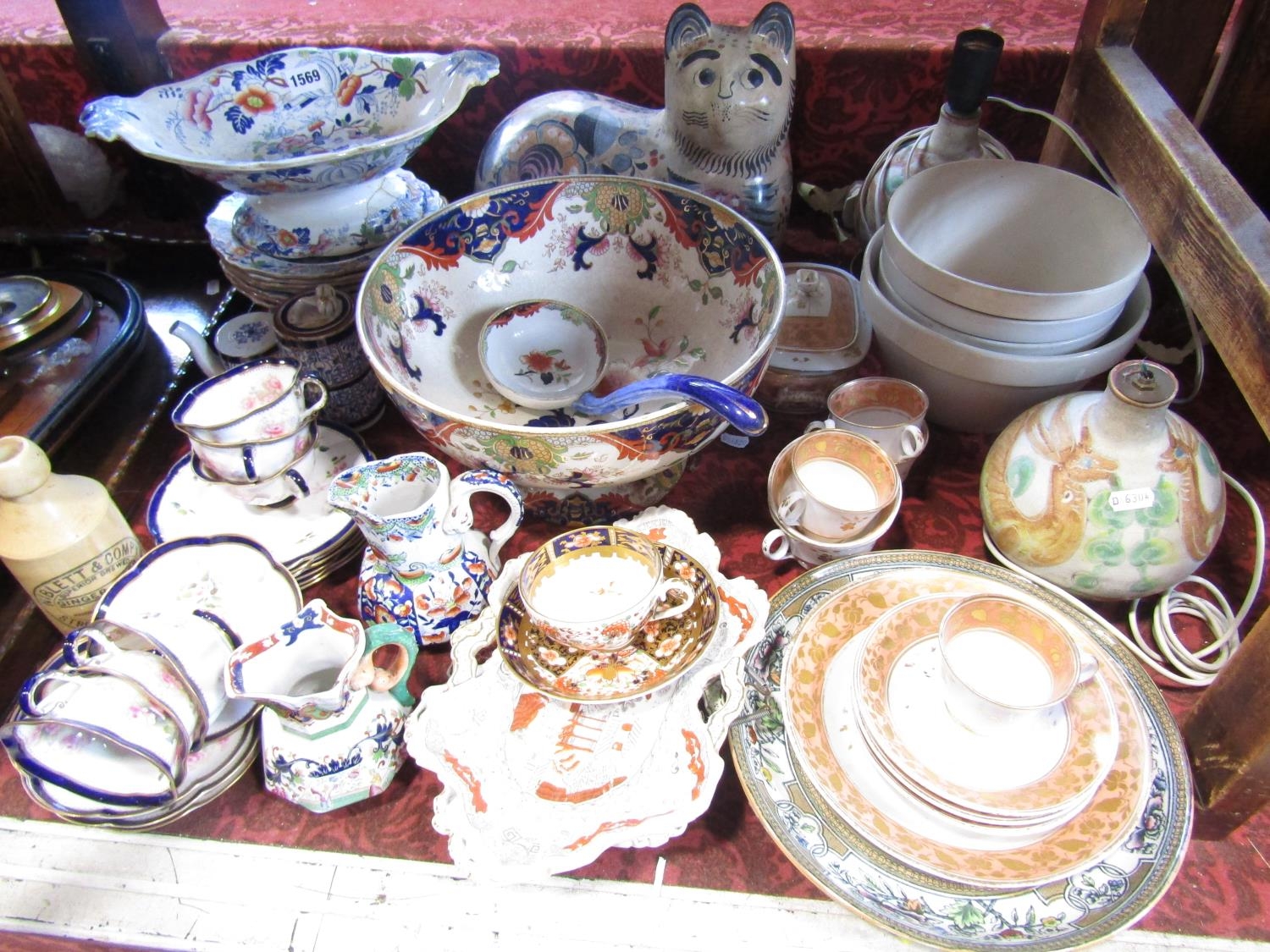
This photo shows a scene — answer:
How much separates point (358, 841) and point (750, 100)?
31.0 inches

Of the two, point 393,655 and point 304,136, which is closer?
point 393,655

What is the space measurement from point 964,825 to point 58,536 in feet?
2.38

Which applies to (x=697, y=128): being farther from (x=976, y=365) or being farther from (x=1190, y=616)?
(x=1190, y=616)

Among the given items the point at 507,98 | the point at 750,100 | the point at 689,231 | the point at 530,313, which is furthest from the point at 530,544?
the point at 507,98

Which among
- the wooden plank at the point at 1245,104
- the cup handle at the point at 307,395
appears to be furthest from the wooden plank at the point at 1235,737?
the cup handle at the point at 307,395

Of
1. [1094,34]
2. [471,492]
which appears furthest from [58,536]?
[1094,34]

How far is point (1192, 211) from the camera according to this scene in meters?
0.66

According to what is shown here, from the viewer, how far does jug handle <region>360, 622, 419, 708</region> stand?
62 cm

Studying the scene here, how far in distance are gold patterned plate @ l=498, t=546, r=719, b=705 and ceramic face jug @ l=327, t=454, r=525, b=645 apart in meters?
0.06

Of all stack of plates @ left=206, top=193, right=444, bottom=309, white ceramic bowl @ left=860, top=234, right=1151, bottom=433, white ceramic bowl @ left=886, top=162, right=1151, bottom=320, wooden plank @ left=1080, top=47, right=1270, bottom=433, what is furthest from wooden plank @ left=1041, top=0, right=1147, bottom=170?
stack of plates @ left=206, top=193, right=444, bottom=309

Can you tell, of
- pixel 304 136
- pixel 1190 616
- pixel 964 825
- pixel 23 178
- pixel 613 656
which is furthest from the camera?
pixel 23 178

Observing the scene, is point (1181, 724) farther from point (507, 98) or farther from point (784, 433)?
point (507, 98)

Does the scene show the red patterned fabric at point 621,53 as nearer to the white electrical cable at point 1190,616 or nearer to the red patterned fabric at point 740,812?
the red patterned fabric at point 740,812

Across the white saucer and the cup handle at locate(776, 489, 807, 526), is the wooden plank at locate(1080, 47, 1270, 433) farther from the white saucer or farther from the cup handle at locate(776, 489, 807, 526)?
the white saucer
